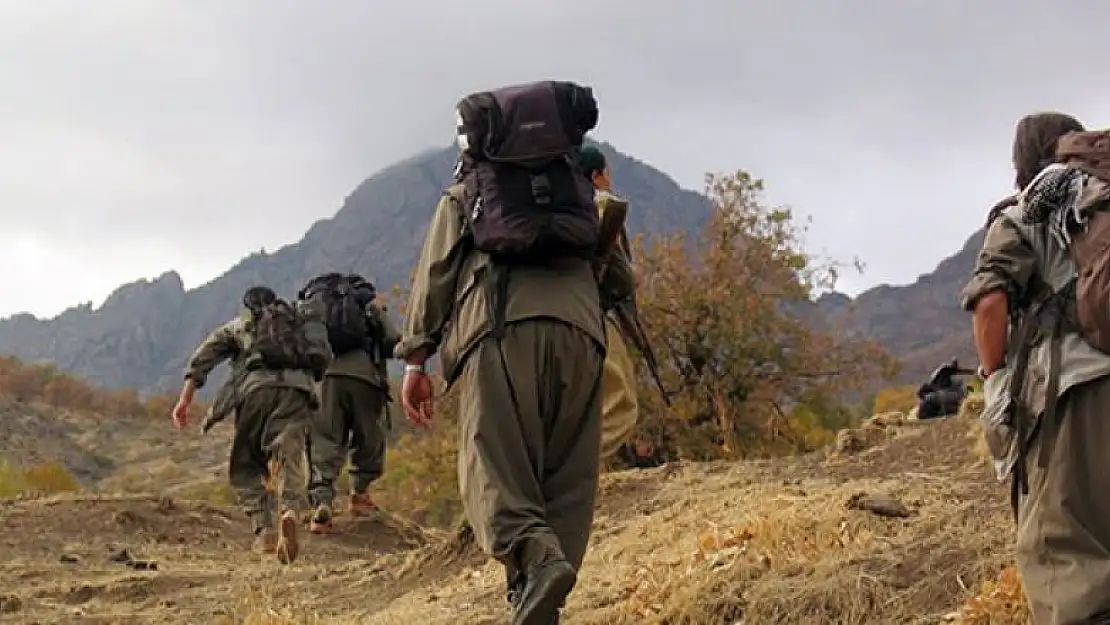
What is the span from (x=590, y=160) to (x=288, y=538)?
525cm

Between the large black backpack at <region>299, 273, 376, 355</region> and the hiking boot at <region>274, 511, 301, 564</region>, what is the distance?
196cm

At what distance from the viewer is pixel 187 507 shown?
45.4 ft

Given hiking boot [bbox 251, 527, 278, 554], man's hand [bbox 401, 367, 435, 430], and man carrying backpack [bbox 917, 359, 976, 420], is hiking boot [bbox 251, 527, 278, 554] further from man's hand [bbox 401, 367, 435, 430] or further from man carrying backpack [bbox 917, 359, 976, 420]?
man carrying backpack [bbox 917, 359, 976, 420]

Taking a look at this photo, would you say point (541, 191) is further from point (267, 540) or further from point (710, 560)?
point (267, 540)

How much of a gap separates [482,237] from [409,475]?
2336 cm

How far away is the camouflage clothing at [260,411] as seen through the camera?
32.6ft

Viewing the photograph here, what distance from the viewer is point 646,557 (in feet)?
23.2

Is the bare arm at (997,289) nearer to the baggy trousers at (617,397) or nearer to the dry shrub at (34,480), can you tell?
the baggy trousers at (617,397)

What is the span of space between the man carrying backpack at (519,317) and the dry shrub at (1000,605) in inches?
53.5

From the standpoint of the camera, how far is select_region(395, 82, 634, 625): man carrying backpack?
15.4 feet

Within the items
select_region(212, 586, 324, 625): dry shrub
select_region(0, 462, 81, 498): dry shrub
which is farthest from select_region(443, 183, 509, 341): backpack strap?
select_region(0, 462, 81, 498): dry shrub

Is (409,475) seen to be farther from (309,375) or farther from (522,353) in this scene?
(522,353)

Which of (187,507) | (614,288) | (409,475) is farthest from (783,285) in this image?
(614,288)

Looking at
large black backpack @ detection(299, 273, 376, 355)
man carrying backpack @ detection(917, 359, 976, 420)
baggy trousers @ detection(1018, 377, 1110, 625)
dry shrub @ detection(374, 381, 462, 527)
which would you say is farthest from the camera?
dry shrub @ detection(374, 381, 462, 527)
